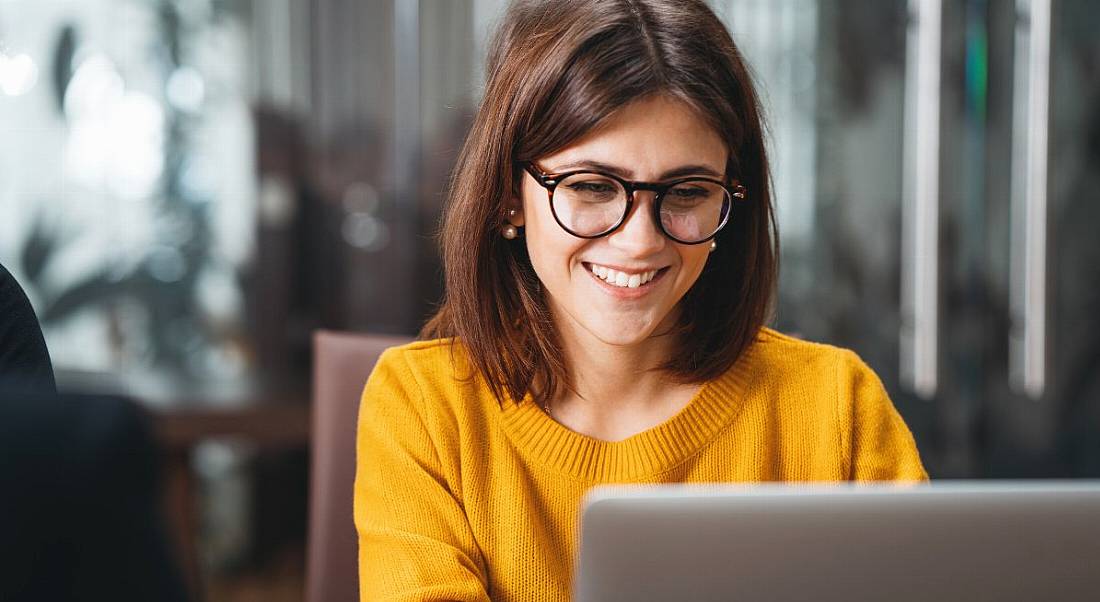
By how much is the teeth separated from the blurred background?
1816 mm

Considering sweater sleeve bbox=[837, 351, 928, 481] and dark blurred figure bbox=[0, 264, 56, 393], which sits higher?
dark blurred figure bbox=[0, 264, 56, 393]

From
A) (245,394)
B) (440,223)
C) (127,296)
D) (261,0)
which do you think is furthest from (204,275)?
(440,223)

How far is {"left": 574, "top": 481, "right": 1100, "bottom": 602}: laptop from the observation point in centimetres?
62

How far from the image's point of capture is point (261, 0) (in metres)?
2.90

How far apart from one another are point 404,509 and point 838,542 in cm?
53

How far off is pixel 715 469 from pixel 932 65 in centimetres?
196

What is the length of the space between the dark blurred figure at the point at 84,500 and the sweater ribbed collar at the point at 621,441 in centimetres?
63

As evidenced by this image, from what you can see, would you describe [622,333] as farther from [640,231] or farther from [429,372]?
[429,372]

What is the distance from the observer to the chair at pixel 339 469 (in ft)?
4.22

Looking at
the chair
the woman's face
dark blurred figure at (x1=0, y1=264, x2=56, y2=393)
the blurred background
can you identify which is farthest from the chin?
the blurred background

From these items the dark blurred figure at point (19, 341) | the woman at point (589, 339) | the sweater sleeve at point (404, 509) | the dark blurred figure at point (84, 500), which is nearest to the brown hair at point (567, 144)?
the woman at point (589, 339)

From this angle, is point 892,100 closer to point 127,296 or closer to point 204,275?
point 204,275

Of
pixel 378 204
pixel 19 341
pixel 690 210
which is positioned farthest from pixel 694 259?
pixel 378 204

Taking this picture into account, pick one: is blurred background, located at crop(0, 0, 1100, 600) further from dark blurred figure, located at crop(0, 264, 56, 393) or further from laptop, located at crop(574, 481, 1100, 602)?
laptop, located at crop(574, 481, 1100, 602)
